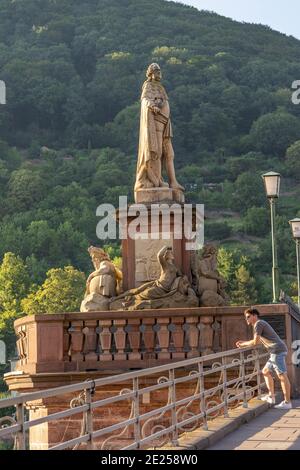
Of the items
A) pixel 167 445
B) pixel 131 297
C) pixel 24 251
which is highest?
pixel 24 251

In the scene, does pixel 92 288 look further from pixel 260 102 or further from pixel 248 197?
pixel 260 102

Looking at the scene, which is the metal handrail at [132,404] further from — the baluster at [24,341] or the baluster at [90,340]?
the baluster at [24,341]

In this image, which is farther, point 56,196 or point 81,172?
point 81,172

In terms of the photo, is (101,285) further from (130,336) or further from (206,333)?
(206,333)

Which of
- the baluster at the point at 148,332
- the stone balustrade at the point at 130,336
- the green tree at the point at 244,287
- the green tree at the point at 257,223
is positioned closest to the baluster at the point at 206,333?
the stone balustrade at the point at 130,336

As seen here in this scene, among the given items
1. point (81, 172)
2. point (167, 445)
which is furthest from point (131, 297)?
point (81, 172)

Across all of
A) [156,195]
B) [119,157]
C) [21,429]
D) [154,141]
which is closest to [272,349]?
[156,195]

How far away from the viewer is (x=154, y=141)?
2475 cm

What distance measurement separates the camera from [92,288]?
76.5 feet

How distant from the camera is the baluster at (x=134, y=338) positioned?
2092cm

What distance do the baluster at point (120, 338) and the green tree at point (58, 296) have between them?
7799 cm
